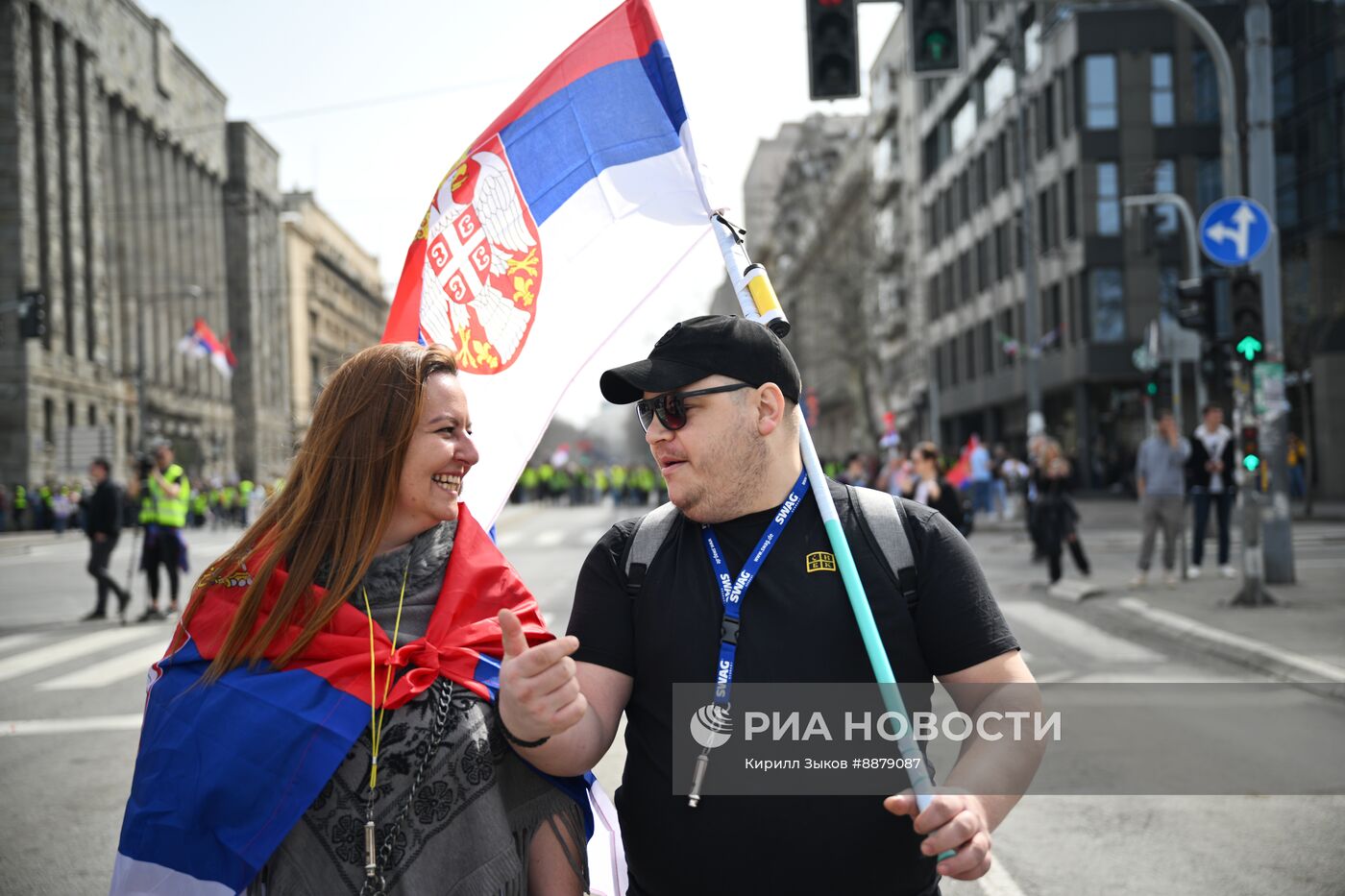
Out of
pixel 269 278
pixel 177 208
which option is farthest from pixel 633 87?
pixel 269 278

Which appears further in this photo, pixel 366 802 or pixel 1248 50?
pixel 1248 50

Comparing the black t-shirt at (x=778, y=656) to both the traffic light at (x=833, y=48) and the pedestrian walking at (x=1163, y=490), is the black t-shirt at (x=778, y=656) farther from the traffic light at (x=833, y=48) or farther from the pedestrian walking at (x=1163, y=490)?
the pedestrian walking at (x=1163, y=490)

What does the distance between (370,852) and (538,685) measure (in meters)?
0.47

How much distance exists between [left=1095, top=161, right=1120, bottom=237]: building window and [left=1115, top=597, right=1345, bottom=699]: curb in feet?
103

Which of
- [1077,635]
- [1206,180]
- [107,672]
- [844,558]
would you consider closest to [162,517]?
[107,672]

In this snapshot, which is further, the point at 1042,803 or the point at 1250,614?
the point at 1250,614

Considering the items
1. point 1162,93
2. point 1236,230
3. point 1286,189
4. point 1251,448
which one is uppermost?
point 1162,93

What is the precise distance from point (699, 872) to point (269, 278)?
84.6 m

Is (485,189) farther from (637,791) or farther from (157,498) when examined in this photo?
(157,498)

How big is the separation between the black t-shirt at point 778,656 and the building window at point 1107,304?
133ft

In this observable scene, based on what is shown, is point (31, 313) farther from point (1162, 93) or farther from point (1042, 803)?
point (1162, 93)

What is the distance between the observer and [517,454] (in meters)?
3.19

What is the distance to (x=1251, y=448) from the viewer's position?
40.8ft

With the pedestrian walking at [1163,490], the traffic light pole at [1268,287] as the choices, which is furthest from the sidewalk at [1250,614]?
the traffic light pole at [1268,287]
